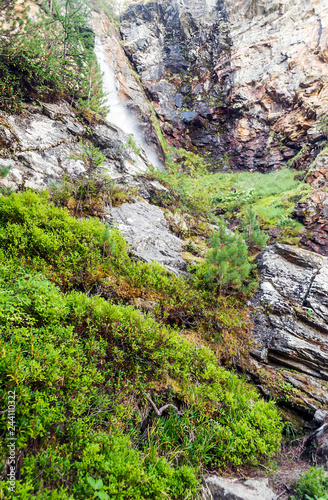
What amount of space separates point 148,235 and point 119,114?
12991 millimetres

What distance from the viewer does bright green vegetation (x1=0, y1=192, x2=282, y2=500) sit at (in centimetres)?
183

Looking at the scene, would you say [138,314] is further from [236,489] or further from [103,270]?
[236,489]

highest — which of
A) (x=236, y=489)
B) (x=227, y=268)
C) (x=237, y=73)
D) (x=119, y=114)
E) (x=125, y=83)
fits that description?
(x=237, y=73)

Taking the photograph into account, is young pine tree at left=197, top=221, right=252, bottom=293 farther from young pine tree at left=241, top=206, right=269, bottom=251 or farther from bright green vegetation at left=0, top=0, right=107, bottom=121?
bright green vegetation at left=0, top=0, right=107, bottom=121

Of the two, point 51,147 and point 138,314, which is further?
point 51,147

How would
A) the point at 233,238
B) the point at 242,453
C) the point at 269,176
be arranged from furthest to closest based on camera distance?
1. the point at 269,176
2. the point at 233,238
3. the point at 242,453

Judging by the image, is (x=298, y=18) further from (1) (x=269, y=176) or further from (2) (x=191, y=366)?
(2) (x=191, y=366)

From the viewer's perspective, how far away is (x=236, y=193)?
13.8m

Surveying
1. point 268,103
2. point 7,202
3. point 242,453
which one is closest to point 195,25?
point 268,103

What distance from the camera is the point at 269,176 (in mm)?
15242

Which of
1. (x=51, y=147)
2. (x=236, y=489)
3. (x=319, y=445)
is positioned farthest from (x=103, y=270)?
(x=51, y=147)

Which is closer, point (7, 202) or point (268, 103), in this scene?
point (7, 202)

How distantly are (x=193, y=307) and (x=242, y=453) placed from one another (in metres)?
2.42

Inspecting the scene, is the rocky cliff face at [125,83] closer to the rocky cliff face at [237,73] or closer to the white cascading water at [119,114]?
the white cascading water at [119,114]
